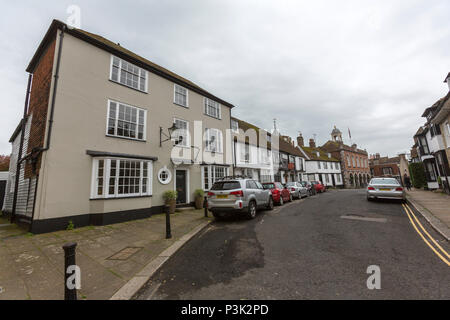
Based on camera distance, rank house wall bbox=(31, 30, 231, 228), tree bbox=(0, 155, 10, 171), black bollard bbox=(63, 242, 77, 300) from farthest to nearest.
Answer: tree bbox=(0, 155, 10, 171) → house wall bbox=(31, 30, 231, 228) → black bollard bbox=(63, 242, 77, 300)

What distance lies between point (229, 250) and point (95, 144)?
791cm

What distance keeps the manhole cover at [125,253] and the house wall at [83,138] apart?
4056mm

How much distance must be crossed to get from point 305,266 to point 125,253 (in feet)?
14.4

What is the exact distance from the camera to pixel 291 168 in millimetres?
29234

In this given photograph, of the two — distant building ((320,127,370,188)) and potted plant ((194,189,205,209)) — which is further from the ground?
distant building ((320,127,370,188))

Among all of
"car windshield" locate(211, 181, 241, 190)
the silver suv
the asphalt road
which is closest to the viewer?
the asphalt road

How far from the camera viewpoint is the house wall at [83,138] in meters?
7.39

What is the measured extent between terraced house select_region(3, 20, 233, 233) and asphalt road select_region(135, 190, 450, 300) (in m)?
5.25

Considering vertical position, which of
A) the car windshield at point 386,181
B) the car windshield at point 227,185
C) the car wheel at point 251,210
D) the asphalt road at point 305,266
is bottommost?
the asphalt road at point 305,266

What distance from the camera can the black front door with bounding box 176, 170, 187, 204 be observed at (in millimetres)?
12055

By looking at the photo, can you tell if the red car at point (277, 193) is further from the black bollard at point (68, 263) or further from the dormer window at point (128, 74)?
the black bollard at point (68, 263)

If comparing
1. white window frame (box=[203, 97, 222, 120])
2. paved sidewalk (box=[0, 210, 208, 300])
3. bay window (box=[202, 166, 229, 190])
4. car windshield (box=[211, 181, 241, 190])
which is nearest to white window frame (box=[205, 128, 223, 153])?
white window frame (box=[203, 97, 222, 120])

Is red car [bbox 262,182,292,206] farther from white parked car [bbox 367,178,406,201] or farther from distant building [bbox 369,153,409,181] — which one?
distant building [bbox 369,153,409,181]

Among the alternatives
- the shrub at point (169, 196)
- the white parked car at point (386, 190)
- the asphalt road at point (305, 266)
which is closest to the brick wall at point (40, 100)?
the shrub at point (169, 196)
